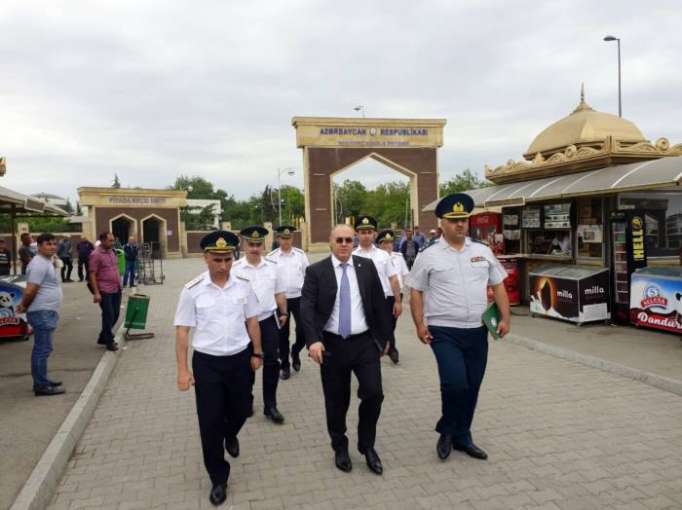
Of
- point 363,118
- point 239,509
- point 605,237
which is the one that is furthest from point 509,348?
point 363,118

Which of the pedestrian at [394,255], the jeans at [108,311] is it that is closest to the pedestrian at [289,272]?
the pedestrian at [394,255]

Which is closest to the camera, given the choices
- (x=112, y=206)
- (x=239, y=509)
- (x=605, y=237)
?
(x=239, y=509)

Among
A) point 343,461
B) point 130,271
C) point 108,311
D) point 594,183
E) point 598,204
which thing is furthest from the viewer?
point 130,271

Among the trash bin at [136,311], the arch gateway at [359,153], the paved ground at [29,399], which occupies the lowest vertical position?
the paved ground at [29,399]

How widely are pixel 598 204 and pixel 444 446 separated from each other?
22.3 ft

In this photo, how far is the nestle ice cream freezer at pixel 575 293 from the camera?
9211 mm

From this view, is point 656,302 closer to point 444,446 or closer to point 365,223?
point 365,223

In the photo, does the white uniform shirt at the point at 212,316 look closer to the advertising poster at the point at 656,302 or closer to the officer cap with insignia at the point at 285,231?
the officer cap with insignia at the point at 285,231

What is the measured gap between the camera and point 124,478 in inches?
165

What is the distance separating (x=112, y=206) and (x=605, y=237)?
4153 centimetres

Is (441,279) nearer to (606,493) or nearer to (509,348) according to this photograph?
(606,493)

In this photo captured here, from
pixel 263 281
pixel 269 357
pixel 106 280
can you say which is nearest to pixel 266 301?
pixel 263 281

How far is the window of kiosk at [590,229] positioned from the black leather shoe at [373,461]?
6913 millimetres

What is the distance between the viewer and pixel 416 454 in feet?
14.7
